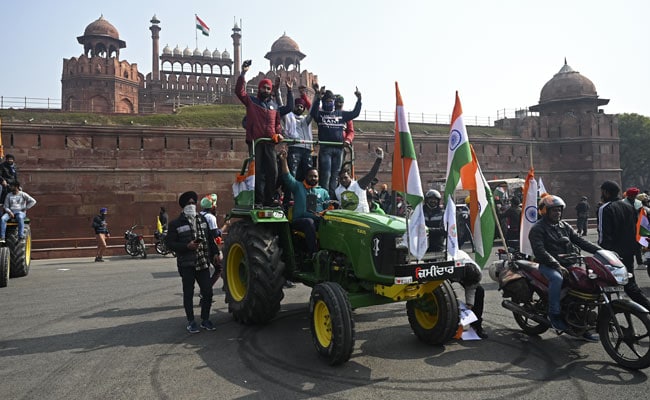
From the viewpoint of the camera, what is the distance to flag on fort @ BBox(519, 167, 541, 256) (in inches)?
243

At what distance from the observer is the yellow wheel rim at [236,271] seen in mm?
6879

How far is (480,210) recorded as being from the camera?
556cm

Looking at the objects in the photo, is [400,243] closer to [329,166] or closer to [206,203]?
[329,166]

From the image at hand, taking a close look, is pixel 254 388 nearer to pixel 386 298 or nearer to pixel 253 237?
pixel 386 298

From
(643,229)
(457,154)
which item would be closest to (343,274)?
(457,154)

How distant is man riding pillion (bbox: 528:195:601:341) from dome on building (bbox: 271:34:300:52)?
58016 mm

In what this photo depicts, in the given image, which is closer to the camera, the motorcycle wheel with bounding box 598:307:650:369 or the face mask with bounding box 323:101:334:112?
the motorcycle wheel with bounding box 598:307:650:369

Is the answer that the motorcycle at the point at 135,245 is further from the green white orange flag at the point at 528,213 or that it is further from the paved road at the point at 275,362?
the green white orange flag at the point at 528,213

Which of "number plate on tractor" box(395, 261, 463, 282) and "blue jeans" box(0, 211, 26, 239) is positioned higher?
"blue jeans" box(0, 211, 26, 239)

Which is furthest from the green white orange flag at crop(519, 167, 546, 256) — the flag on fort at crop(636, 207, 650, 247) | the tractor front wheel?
the flag on fort at crop(636, 207, 650, 247)

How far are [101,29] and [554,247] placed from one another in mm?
58791

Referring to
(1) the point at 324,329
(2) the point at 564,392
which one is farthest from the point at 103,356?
(2) the point at 564,392

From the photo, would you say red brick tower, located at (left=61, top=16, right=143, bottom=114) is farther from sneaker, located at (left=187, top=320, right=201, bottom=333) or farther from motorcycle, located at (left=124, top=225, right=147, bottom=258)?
sneaker, located at (left=187, top=320, right=201, bottom=333)

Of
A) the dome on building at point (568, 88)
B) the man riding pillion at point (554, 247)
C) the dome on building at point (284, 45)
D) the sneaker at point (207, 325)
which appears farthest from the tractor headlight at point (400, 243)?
the dome on building at point (284, 45)
